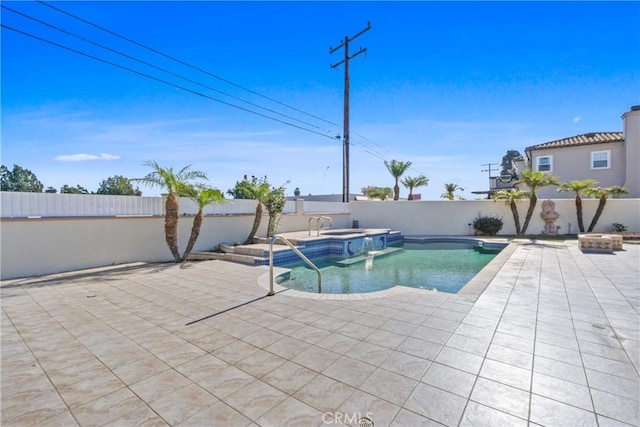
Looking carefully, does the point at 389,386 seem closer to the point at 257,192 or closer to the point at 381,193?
the point at 257,192

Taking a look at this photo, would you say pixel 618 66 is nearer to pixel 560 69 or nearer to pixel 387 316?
pixel 560 69

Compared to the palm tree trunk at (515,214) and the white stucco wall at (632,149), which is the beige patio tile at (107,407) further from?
the white stucco wall at (632,149)

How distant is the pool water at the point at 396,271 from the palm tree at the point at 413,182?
13.2 metres

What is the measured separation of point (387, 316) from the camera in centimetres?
484

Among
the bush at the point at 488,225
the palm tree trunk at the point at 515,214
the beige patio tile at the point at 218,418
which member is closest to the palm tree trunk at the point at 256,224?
the beige patio tile at the point at 218,418

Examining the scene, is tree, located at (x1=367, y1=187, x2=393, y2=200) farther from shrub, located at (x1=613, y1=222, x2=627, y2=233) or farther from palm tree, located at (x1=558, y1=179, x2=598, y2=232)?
shrub, located at (x1=613, y1=222, x2=627, y2=233)

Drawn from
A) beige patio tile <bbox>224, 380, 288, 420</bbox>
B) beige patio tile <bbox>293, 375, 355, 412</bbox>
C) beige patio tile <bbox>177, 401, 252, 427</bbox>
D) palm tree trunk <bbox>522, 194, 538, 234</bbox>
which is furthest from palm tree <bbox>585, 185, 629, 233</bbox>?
beige patio tile <bbox>177, 401, 252, 427</bbox>

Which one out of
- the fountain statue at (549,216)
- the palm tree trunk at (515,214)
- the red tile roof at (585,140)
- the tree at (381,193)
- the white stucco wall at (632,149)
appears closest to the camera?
the fountain statue at (549,216)

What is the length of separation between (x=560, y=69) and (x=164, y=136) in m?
16.9

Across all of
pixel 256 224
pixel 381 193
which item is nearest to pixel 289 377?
pixel 256 224

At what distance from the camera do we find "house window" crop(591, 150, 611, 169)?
19.2 metres

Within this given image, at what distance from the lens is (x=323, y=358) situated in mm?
3535

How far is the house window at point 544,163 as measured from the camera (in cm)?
2098

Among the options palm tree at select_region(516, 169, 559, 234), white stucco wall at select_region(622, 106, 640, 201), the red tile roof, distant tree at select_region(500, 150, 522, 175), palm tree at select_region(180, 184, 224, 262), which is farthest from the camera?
distant tree at select_region(500, 150, 522, 175)
